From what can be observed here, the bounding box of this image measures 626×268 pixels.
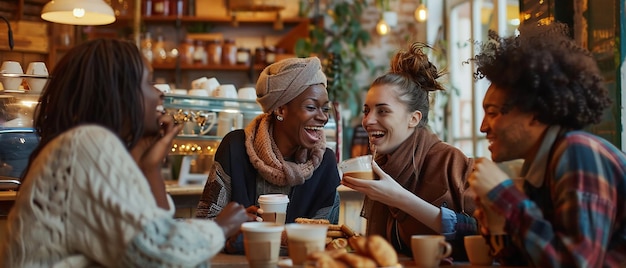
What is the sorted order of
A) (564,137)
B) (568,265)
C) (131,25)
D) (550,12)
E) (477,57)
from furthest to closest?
(131,25), (550,12), (477,57), (564,137), (568,265)

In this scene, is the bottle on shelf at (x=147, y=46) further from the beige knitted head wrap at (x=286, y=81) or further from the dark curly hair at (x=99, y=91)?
the dark curly hair at (x=99, y=91)

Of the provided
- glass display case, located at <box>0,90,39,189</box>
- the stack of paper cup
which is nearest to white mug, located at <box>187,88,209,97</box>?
glass display case, located at <box>0,90,39,189</box>

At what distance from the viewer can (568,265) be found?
202 centimetres

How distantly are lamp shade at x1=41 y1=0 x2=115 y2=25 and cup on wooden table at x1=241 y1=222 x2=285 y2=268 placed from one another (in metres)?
3.14

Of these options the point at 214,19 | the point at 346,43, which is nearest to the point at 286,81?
the point at 346,43

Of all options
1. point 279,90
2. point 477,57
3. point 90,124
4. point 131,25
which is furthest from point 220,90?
point 131,25

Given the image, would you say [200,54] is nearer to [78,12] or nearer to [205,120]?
[78,12]

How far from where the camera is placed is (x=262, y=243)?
2.17m

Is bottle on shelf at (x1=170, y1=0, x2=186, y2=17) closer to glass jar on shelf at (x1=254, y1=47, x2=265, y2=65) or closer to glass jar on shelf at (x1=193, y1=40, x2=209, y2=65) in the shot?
glass jar on shelf at (x1=193, y1=40, x2=209, y2=65)

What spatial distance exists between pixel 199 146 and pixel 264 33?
181 inches

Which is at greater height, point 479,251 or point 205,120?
point 205,120

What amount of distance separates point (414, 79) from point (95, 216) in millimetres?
1707

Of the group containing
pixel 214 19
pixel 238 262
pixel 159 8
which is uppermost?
pixel 159 8

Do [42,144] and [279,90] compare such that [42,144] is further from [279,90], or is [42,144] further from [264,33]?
[264,33]
